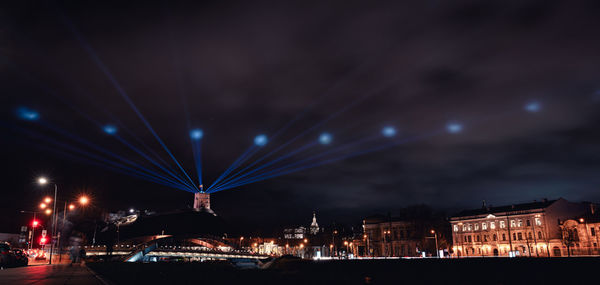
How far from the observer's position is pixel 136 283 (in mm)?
12172

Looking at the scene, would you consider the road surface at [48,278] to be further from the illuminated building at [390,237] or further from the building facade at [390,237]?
the illuminated building at [390,237]

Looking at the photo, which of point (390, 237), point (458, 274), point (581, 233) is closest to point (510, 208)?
point (581, 233)

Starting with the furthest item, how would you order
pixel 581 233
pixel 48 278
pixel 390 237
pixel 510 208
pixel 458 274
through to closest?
pixel 390 237 < pixel 510 208 < pixel 581 233 < pixel 48 278 < pixel 458 274

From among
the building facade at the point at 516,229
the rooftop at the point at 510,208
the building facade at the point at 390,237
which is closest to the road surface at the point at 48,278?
the building facade at the point at 516,229

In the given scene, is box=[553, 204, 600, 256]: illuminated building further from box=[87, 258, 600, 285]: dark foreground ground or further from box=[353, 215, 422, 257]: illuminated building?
box=[87, 258, 600, 285]: dark foreground ground

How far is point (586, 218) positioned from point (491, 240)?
82.6 feet

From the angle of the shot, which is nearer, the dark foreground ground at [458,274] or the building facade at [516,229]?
the dark foreground ground at [458,274]

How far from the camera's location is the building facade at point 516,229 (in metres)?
98.8

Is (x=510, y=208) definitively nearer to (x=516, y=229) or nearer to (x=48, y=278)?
(x=516, y=229)

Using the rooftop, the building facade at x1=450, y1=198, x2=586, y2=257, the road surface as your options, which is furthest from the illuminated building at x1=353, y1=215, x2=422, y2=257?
the road surface

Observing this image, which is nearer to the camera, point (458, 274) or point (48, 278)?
point (458, 274)

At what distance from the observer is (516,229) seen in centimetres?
10538

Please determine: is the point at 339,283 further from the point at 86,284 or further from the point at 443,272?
the point at 86,284

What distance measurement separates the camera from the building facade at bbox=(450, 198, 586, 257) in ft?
324
